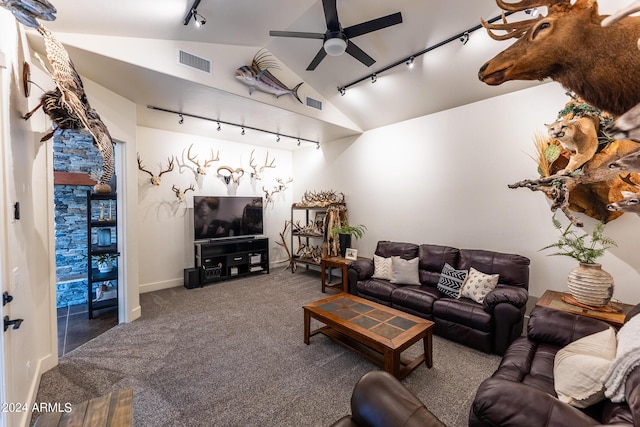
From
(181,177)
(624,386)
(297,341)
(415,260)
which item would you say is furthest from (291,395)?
(181,177)

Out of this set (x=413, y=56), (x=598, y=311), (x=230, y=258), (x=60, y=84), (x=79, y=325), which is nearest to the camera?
(x=60, y=84)

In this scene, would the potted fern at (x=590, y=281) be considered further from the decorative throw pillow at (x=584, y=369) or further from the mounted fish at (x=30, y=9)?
the mounted fish at (x=30, y=9)

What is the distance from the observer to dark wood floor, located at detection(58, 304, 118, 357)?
9.82 ft

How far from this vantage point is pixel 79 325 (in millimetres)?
3434

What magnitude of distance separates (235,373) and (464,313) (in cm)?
243

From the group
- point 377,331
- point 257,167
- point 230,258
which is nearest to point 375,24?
point 377,331

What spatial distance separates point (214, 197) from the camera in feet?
17.3

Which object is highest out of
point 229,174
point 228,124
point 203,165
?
point 228,124

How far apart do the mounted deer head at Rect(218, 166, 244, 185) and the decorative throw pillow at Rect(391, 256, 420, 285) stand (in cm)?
385

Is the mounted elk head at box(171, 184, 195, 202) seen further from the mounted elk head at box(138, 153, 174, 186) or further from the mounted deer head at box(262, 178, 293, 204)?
the mounted deer head at box(262, 178, 293, 204)

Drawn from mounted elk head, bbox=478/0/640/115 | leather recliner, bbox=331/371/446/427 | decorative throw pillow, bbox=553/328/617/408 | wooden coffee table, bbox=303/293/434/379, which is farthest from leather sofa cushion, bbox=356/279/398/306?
mounted elk head, bbox=478/0/640/115

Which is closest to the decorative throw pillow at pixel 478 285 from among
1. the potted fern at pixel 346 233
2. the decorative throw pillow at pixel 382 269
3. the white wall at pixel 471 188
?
the white wall at pixel 471 188

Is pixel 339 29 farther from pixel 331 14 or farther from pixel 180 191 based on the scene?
pixel 180 191

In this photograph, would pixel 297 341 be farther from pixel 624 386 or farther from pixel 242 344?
pixel 624 386
